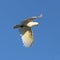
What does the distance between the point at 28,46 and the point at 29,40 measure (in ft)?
1.29

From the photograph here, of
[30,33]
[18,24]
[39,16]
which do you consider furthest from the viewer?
[30,33]

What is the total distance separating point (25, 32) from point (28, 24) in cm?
85

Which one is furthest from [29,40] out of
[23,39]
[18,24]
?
[18,24]

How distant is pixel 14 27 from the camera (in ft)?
33.9

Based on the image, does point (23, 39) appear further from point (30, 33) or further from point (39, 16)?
point (39, 16)

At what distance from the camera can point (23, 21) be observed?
10.4 metres

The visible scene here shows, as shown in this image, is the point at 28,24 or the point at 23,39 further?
the point at 23,39

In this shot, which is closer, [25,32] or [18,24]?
[18,24]

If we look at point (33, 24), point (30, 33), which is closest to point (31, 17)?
point (33, 24)

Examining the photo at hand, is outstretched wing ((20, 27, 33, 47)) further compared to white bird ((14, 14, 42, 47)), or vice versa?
outstretched wing ((20, 27, 33, 47))

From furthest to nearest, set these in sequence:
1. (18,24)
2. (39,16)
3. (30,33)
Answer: (30,33) → (18,24) → (39,16)

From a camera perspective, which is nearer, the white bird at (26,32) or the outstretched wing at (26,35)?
the white bird at (26,32)

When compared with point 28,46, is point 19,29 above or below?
above

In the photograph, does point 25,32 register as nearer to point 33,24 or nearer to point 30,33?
point 30,33
